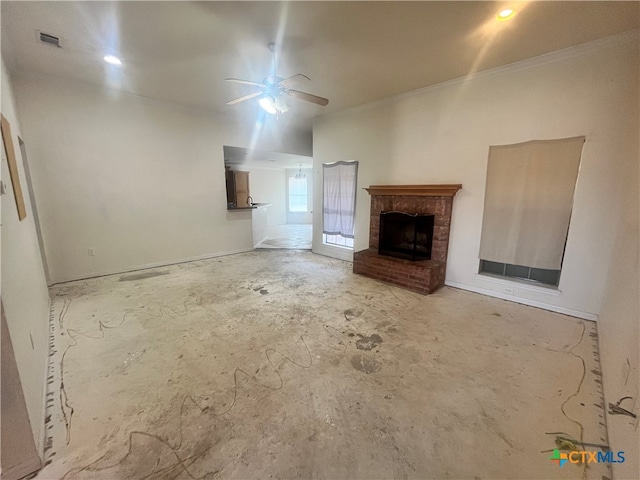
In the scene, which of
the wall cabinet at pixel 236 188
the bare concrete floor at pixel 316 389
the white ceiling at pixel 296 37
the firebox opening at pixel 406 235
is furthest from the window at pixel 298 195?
the bare concrete floor at pixel 316 389

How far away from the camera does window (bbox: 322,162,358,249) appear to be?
502 cm

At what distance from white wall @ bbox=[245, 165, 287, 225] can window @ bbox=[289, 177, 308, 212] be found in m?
0.26

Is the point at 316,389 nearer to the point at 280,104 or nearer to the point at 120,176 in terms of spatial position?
the point at 280,104

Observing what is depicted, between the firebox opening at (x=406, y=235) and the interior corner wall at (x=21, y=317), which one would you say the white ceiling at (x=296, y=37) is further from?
the firebox opening at (x=406, y=235)

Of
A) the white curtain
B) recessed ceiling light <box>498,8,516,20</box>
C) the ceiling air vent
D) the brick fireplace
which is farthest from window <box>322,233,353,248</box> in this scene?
the ceiling air vent

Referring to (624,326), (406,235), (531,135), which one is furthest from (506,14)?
(406,235)

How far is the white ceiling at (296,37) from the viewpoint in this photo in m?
2.19

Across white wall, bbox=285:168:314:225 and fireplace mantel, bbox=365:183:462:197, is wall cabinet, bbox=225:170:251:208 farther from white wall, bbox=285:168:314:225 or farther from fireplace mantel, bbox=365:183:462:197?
white wall, bbox=285:168:314:225

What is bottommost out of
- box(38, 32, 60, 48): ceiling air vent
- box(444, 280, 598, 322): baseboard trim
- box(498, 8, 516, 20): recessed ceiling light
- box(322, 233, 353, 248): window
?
box(444, 280, 598, 322): baseboard trim

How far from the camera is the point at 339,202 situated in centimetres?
525

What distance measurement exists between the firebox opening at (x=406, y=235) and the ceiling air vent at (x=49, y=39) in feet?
14.8

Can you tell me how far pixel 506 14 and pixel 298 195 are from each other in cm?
920

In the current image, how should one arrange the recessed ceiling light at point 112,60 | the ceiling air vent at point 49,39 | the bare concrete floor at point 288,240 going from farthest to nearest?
the bare concrete floor at point 288,240 → the recessed ceiling light at point 112,60 → the ceiling air vent at point 49,39

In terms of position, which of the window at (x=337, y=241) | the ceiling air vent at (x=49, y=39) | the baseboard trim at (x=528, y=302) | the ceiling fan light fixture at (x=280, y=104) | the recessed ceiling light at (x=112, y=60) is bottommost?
the baseboard trim at (x=528, y=302)
